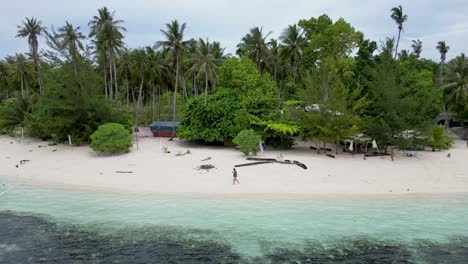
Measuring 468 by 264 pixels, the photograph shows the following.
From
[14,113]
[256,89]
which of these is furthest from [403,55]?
[14,113]

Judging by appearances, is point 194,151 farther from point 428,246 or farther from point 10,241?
point 428,246

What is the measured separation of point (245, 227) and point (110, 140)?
1945 centimetres

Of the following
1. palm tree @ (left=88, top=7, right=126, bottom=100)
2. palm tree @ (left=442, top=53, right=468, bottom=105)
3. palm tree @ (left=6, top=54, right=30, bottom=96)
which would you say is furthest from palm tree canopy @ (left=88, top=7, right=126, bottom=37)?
palm tree @ (left=442, top=53, right=468, bottom=105)

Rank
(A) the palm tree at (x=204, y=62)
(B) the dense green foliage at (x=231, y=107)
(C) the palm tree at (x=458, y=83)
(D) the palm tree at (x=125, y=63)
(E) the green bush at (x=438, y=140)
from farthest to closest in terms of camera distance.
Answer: (C) the palm tree at (x=458, y=83) < (D) the palm tree at (x=125, y=63) < (A) the palm tree at (x=204, y=62) < (E) the green bush at (x=438, y=140) < (B) the dense green foliage at (x=231, y=107)

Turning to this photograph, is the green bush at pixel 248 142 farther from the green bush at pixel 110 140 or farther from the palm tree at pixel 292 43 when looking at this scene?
the palm tree at pixel 292 43

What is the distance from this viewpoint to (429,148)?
39.8 m

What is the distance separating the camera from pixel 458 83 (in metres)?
52.7

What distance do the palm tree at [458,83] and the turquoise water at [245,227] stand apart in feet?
117

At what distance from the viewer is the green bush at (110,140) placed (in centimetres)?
3216

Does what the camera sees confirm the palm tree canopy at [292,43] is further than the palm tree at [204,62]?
Yes

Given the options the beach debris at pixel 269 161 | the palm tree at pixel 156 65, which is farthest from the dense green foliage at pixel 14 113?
the beach debris at pixel 269 161

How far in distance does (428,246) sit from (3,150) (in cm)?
4152

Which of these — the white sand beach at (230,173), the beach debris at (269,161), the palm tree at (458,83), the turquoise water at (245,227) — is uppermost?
the palm tree at (458,83)

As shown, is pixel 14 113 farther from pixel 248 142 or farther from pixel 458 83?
pixel 458 83
